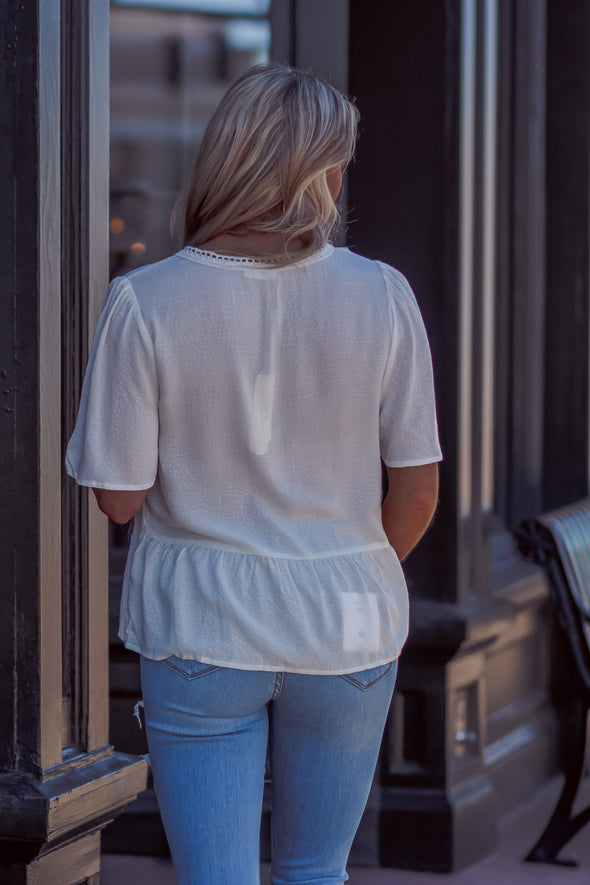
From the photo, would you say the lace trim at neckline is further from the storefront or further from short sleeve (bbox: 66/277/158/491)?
the storefront

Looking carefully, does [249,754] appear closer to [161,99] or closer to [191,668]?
[191,668]

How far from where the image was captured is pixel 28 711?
192 cm

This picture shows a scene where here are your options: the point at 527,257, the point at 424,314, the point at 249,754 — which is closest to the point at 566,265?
the point at 527,257

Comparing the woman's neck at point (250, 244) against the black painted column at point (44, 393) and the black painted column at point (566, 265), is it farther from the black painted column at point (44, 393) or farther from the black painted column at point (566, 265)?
the black painted column at point (566, 265)

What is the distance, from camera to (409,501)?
5.63ft

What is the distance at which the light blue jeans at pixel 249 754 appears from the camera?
151 centimetres

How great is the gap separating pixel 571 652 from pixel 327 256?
97.7 inches

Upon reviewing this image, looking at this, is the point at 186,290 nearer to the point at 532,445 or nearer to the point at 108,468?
the point at 108,468

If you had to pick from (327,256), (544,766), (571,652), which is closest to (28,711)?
(327,256)

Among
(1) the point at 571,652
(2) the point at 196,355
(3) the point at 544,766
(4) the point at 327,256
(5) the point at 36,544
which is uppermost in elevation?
(4) the point at 327,256

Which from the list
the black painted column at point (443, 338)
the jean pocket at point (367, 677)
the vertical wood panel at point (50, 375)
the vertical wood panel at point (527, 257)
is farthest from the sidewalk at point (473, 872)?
the jean pocket at point (367, 677)

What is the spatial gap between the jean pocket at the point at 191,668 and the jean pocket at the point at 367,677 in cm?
18

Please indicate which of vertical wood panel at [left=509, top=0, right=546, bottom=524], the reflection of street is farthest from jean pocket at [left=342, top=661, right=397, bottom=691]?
vertical wood panel at [left=509, top=0, right=546, bottom=524]

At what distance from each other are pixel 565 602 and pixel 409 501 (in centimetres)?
210
